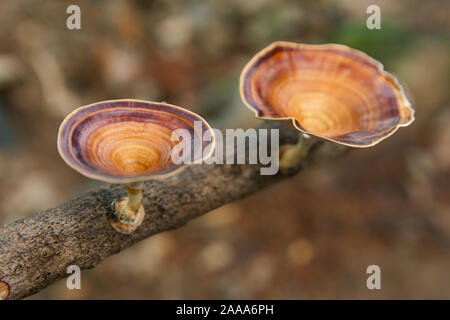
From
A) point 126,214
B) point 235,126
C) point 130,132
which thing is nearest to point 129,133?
point 130,132

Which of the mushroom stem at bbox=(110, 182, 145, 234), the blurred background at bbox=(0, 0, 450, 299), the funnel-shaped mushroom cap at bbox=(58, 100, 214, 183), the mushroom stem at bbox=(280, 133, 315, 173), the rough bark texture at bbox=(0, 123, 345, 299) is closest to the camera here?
the funnel-shaped mushroom cap at bbox=(58, 100, 214, 183)

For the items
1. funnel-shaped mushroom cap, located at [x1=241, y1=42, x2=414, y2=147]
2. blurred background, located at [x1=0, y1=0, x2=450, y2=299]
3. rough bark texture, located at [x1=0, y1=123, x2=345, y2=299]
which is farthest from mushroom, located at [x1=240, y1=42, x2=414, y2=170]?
blurred background, located at [x1=0, y1=0, x2=450, y2=299]

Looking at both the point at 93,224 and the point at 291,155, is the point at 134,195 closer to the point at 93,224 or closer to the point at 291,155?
the point at 93,224

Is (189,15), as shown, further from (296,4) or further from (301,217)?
(301,217)

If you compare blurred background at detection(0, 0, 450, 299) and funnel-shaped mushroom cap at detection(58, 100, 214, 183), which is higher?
blurred background at detection(0, 0, 450, 299)

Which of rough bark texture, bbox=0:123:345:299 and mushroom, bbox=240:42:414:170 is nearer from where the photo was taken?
rough bark texture, bbox=0:123:345:299

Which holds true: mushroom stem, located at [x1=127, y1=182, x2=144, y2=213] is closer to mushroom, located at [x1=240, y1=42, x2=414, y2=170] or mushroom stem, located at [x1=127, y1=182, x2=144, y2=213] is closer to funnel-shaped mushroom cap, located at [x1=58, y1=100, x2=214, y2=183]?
funnel-shaped mushroom cap, located at [x1=58, y1=100, x2=214, y2=183]
